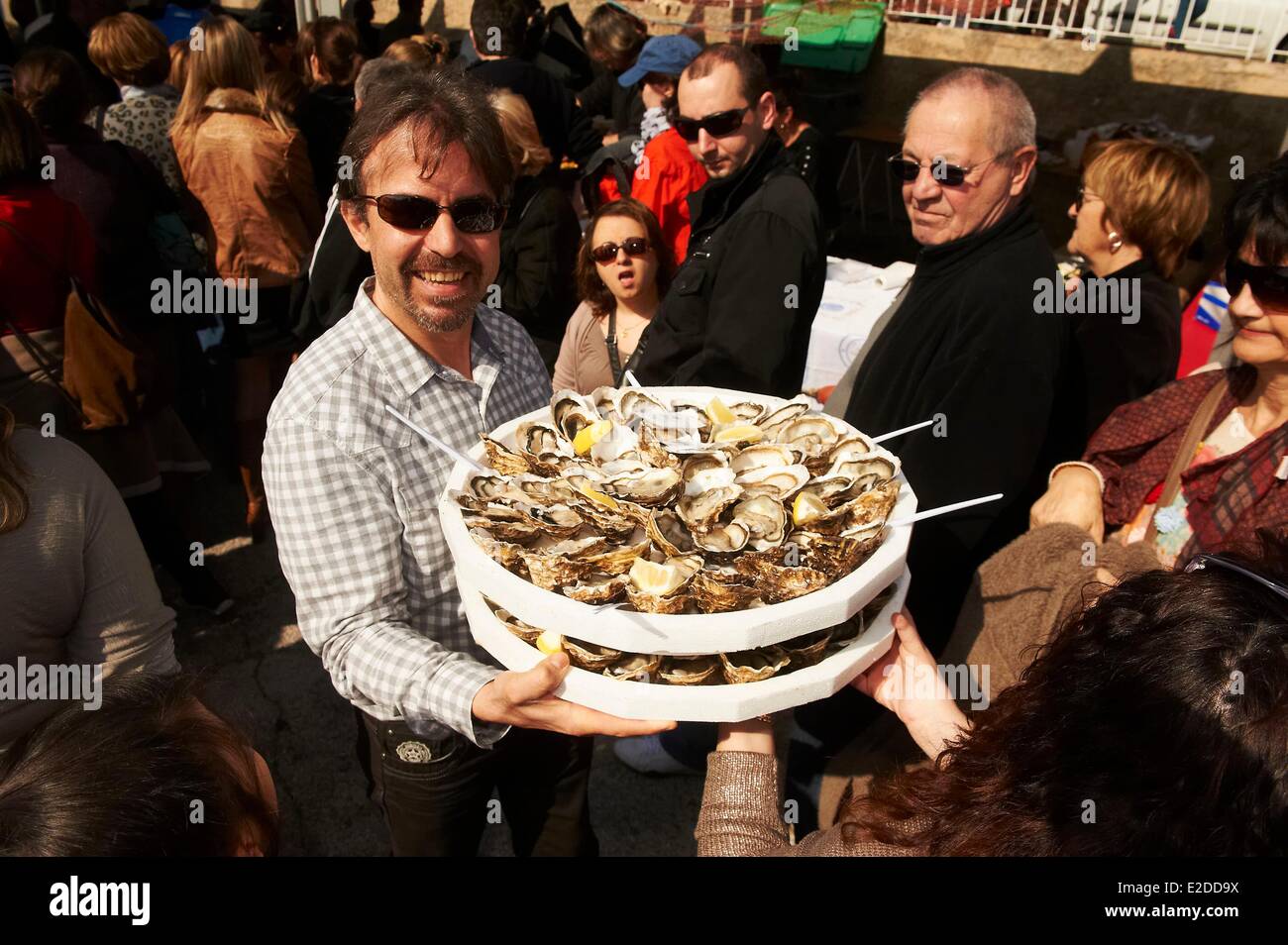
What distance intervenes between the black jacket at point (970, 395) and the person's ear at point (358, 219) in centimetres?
155

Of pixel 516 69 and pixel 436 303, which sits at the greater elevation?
pixel 516 69

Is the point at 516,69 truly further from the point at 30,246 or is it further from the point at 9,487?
the point at 9,487

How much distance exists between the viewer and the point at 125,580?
188 cm

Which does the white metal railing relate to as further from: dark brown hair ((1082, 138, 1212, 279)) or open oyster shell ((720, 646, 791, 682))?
open oyster shell ((720, 646, 791, 682))

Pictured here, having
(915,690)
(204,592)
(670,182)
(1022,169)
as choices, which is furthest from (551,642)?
(670,182)

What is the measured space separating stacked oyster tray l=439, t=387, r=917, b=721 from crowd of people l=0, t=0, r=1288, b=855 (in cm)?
12

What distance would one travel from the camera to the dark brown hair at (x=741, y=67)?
337 centimetres

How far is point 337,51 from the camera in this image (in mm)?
5730

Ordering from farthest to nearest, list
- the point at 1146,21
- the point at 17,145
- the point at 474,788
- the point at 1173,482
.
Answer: the point at 1146,21 → the point at 17,145 → the point at 1173,482 → the point at 474,788

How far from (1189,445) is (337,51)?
5773 millimetres

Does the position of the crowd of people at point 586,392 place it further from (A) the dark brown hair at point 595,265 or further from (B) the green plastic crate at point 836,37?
(B) the green plastic crate at point 836,37

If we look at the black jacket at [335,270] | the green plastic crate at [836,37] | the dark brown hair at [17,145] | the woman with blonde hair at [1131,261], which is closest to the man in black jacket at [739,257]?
the woman with blonde hair at [1131,261]

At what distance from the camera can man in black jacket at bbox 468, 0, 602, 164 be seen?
5.02 metres
